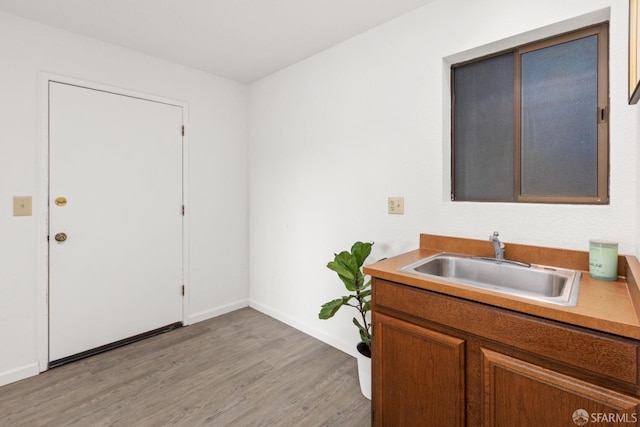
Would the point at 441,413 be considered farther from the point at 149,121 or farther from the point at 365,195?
the point at 149,121

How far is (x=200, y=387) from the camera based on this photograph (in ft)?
6.57

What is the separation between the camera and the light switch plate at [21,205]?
2.07 metres

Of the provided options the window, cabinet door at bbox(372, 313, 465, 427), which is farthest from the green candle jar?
cabinet door at bbox(372, 313, 465, 427)

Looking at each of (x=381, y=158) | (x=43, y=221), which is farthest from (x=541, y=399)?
(x=43, y=221)

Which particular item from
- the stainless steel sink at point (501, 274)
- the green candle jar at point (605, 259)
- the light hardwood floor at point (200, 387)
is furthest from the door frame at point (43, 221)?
the green candle jar at point (605, 259)

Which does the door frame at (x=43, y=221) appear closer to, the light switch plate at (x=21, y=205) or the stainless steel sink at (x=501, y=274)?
the light switch plate at (x=21, y=205)

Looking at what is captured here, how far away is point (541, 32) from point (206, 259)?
3.03m

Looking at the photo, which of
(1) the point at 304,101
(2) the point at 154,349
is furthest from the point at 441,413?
(1) the point at 304,101

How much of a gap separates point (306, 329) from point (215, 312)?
101 cm

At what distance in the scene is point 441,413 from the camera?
1.25 meters

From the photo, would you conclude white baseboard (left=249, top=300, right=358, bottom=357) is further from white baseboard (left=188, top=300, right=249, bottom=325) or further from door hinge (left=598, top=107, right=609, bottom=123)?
door hinge (left=598, top=107, right=609, bottom=123)

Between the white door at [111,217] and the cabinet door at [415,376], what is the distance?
6.97ft

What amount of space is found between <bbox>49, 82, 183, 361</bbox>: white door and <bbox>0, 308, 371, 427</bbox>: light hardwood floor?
10.9 inches

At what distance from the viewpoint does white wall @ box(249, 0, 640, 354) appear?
1414 mm
